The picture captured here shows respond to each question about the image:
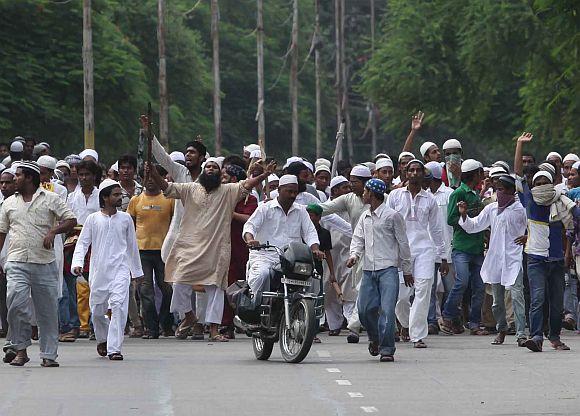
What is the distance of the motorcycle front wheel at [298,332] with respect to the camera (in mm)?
16781

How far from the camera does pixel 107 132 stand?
49969mm

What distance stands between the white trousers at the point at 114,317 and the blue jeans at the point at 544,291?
4.14m

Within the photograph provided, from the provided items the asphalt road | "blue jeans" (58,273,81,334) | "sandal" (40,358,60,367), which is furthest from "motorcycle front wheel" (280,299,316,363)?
"blue jeans" (58,273,81,334)

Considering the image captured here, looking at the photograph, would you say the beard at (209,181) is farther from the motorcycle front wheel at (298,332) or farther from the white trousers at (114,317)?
the motorcycle front wheel at (298,332)

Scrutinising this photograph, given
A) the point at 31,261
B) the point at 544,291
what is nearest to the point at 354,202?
the point at 544,291

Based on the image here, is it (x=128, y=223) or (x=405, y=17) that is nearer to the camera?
(x=128, y=223)

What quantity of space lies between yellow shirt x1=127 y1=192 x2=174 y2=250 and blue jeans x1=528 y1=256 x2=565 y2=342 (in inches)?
186

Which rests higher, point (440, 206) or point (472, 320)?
point (440, 206)

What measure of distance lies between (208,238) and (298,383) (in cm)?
576

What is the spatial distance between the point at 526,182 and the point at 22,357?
6.54 meters

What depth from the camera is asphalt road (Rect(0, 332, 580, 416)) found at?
13.5 m

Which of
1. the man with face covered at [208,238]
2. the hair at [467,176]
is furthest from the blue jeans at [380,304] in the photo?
the hair at [467,176]

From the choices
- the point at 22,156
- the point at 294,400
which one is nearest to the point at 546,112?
the point at 22,156

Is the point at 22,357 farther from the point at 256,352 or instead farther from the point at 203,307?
the point at 203,307
